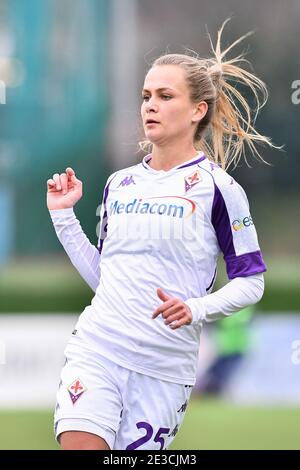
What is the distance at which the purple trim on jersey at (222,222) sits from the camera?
180 inches

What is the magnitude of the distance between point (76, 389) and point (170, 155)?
0.97 m

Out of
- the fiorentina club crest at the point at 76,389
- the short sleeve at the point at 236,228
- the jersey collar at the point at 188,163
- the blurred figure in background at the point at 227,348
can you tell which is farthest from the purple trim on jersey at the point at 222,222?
the blurred figure in background at the point at 227,348

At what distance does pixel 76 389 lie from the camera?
4.47 metres

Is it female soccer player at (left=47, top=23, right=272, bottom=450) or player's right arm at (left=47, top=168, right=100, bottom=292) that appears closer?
female soccer player at (left=47, top=23, right=272, bottom=450)

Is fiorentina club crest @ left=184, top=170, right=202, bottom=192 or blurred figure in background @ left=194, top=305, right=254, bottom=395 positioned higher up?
fiorentina club crest @ left=184, top=170, right=202, bottom=192

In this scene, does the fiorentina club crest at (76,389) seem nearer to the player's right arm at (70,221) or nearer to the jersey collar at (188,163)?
the player's right arm at (70,221)

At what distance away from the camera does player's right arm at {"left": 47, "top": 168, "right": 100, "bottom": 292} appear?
4836mm

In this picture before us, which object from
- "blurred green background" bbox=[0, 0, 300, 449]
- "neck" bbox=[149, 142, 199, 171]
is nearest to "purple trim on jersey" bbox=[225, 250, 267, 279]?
"neck" bbox=[149, 142, 199, 171]

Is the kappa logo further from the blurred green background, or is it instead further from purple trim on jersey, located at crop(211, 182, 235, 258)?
the blurred green background

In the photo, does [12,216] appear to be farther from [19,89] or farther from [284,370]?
[284,370]

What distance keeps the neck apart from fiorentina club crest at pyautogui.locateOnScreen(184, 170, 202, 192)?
0.34ft

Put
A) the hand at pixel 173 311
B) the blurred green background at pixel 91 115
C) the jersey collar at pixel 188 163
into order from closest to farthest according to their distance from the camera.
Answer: the hand at pixel 173 311 < the jersey collar at pixel 188 163 < the blurred green background at pixel 91 115

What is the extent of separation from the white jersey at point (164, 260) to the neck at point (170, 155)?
0.23 feet

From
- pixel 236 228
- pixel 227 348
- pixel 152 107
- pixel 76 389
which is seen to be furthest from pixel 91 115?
pixel 76 389
